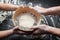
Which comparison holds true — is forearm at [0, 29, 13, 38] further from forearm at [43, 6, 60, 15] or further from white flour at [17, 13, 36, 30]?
→ forearm at [43, 6, 60, 15]

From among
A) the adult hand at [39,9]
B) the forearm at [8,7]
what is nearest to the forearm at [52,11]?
the adult hand at [39,9]

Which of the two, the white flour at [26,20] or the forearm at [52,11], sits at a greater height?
the forearm at [52,11]

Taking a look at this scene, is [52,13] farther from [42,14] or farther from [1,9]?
[1,9]

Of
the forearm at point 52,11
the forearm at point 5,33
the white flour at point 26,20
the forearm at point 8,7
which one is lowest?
the forearm at point 5,33

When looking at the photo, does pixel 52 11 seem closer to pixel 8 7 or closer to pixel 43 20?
pixel 43 20

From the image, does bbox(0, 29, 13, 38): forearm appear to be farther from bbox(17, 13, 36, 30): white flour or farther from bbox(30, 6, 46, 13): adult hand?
bbox(30, 6, 46, 13): adult hand

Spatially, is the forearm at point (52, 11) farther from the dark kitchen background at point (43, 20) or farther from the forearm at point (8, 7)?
the forearm at point (8, 7)

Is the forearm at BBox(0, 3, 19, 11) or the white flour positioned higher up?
the forearm at BBox(0, 3, 19, 11)

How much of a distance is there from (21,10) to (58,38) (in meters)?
0.27

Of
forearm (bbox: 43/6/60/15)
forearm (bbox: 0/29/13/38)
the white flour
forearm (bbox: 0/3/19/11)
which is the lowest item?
forearm (bbox: 0/29/13/38)

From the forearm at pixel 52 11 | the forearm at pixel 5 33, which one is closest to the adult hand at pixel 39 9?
the forearm at pixel 52 11

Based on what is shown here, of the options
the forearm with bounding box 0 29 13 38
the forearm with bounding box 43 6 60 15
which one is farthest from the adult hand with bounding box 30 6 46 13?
the forearm with bounding box 0 29 13 38

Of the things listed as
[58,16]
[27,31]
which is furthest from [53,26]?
[27,31]

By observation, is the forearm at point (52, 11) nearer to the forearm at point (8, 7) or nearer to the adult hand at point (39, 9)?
the adult hand at point (39, 9)
